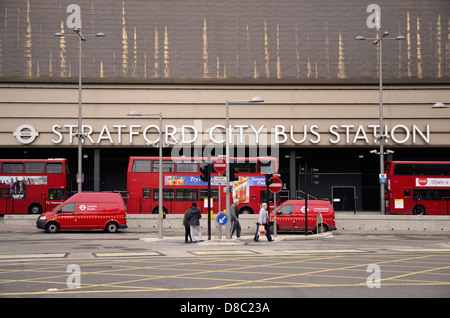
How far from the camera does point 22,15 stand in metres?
46.6

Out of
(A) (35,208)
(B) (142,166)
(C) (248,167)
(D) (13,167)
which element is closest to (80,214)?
(B) (142,166)

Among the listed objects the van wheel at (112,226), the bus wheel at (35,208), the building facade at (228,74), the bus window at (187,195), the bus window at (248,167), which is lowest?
the van wheel at (112,226)

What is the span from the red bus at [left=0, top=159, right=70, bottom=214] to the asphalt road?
53.6ft

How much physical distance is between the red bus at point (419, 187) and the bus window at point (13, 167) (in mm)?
24289

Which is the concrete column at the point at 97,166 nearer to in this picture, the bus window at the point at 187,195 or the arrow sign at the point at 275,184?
the bus window at the point at 187,195

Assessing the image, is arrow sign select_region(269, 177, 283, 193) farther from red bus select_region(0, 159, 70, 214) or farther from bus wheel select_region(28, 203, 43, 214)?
bus wheel select_region(28, 203, 43, 214)

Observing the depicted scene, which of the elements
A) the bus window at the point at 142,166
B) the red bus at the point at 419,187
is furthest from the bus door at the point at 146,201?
the red bus at the point at 419,187

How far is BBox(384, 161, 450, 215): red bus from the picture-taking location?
39.2 metres

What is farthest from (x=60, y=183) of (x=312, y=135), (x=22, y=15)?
(x=312, y=135)

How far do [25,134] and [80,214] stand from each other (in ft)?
63.0

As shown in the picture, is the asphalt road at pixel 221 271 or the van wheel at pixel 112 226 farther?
the van wheel at pixel 112 226

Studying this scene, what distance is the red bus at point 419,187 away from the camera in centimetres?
3916

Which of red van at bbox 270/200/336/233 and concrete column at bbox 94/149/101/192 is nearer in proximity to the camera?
red van at bbox 270/200/336/233

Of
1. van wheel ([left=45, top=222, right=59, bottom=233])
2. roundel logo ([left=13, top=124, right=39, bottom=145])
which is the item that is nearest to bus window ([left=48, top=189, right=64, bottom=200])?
roundel logo ([left=13, top=124, right=39, bottom=145])
